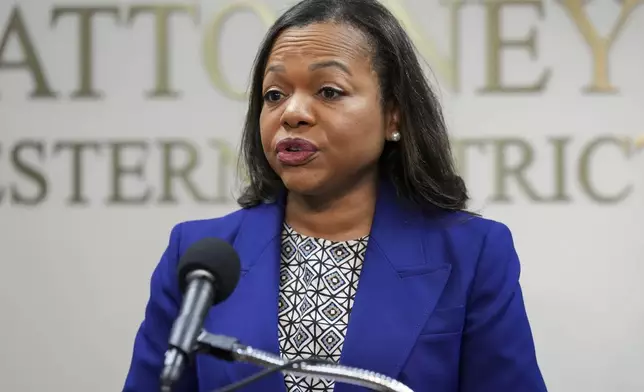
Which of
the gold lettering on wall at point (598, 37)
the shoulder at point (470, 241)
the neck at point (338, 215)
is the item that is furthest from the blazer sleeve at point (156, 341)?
the gold lettering on wall at point (598, 37)

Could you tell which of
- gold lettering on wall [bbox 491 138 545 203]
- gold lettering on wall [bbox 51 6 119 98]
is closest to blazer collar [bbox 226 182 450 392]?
gold lettering on wall [bbox 491 138 545 203]

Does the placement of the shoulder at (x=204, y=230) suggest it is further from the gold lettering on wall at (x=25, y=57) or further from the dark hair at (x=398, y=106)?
the gold lettering on wall at (x=25, y=57)

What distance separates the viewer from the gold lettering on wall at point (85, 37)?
323 cm

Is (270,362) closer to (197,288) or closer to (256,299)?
(197,288)

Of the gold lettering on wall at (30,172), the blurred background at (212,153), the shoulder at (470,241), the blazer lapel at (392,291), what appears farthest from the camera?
the gold lettering on wall at (30,172)

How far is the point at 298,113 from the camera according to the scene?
5.42 ft

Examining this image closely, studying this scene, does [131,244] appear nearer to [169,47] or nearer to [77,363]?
[77,363]

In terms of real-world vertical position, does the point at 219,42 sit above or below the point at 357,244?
above

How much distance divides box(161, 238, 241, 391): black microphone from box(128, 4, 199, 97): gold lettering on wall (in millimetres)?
2101

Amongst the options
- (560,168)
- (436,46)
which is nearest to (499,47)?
(436,46)

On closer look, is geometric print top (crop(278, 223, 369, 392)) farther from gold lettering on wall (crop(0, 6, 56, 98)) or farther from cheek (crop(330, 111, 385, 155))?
gold lettering on wall (crop(0, 6, 56, 98))

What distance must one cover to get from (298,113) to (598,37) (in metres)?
1.84

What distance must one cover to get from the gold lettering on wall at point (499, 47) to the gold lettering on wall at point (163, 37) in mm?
1023

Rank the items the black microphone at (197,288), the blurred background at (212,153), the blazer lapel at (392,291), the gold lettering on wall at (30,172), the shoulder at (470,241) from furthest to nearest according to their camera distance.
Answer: the gold lettering on wall at (30,172) < the blurred background at (212,153) < the shoulder at (470,241) < the blazer lapel at (392,291) < the black microphone at (197,288)
